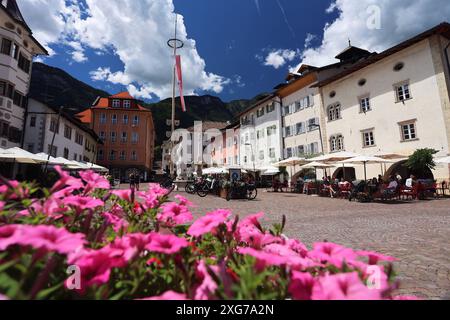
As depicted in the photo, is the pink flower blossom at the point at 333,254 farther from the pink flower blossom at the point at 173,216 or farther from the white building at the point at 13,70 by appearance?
the white building at the point at 13,70

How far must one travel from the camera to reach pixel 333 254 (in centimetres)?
87

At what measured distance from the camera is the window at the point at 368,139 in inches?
903

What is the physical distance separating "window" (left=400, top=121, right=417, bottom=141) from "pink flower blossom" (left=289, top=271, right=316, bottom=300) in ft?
75.5

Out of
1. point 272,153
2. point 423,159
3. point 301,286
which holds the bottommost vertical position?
point 301,286

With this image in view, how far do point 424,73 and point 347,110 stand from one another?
716 cm

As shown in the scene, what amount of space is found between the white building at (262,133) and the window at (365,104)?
39.1 ft

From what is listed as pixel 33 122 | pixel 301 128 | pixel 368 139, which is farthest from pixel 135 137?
pixel 368 139

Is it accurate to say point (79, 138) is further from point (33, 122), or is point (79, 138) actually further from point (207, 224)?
point (207, 224)

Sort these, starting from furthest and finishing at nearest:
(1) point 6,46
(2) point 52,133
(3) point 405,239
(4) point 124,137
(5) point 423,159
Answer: (4) point 124,137 < (2) point 52,133 < (1) point 6,46 < (5) point 423,159 < (3) point 405,239

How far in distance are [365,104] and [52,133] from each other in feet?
99.3

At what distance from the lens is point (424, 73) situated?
18.9 metres

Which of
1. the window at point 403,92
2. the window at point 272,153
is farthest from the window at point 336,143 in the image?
the window at point 272,153

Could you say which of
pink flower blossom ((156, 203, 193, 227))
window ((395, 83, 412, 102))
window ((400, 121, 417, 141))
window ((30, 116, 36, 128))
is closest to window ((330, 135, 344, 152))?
window ((400, 121, 417, 141))
